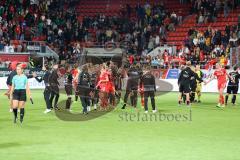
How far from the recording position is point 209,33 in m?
39.3

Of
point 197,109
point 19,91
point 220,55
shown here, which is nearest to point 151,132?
point 19,91

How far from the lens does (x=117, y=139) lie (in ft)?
45.9

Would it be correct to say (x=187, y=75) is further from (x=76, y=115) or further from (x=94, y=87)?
(x=76, y=115)

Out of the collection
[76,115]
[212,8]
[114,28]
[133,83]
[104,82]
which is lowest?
[76,115]

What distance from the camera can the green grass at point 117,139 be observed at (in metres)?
11.7

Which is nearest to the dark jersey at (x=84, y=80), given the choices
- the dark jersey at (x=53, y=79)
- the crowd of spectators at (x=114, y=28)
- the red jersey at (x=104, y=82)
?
the dark jersey at (x=53, y=79)

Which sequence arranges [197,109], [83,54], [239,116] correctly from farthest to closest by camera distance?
[83,54] < [197,109] < [239,116]

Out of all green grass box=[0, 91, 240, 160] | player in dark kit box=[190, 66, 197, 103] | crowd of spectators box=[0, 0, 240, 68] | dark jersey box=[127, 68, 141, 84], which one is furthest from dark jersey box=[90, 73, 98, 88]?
crowd of spectators box=[0, 0, 240, 68]

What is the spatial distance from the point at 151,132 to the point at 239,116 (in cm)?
617

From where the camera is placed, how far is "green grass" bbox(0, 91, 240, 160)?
1172 centimetres

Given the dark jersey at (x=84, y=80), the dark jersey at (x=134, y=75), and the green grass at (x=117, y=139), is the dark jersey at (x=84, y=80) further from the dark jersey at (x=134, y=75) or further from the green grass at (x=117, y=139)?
the dark jersey at (x=134, y=75)

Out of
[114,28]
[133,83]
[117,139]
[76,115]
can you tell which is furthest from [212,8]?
[117,139]

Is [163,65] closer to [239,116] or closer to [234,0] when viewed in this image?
[234,0]

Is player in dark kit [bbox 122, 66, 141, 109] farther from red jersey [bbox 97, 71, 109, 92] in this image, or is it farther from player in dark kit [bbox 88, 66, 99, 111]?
red jersey [bbox 97, 71, 109, 92]
